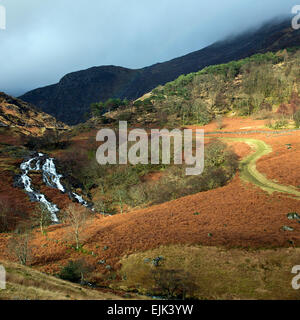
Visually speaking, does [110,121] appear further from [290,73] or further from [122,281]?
[122,281]

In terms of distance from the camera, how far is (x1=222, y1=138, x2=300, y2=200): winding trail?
3998cm

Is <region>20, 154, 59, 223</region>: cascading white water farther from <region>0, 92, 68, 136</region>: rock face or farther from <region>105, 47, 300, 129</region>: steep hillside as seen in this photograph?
<region>0, 92, 68, 136</region>: rock face

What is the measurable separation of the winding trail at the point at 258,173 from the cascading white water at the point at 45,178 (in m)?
43.0

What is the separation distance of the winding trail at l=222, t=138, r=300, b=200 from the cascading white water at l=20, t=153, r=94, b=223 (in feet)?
141

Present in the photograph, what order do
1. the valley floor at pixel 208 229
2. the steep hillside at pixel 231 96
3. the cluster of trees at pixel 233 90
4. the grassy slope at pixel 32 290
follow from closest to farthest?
the grassy slope at pixel 32 290 → the valley floor at pixel 208 229 → the steep hillside at pixel 231 96 → the cluster of trees at pixel 233 90

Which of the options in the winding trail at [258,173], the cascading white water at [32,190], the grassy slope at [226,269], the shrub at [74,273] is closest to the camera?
the grassy slope at [226,269]

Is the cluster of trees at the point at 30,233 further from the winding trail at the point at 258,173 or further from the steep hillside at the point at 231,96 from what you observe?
the steep hillside at the point at 231,96

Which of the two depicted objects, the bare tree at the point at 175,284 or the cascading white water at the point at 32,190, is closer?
the bare tree at the point at 175,284

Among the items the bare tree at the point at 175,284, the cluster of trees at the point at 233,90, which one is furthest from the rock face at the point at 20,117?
the bare tree at the point at 175,284

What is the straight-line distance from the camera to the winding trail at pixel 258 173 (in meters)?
40.0

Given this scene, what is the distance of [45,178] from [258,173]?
6151 centimetres

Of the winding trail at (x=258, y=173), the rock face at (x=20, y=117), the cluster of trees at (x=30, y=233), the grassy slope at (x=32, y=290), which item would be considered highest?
the rock face at (x=20, y=117)

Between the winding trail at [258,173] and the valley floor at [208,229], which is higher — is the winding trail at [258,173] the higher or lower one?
the higher one

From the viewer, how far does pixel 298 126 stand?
253ft
